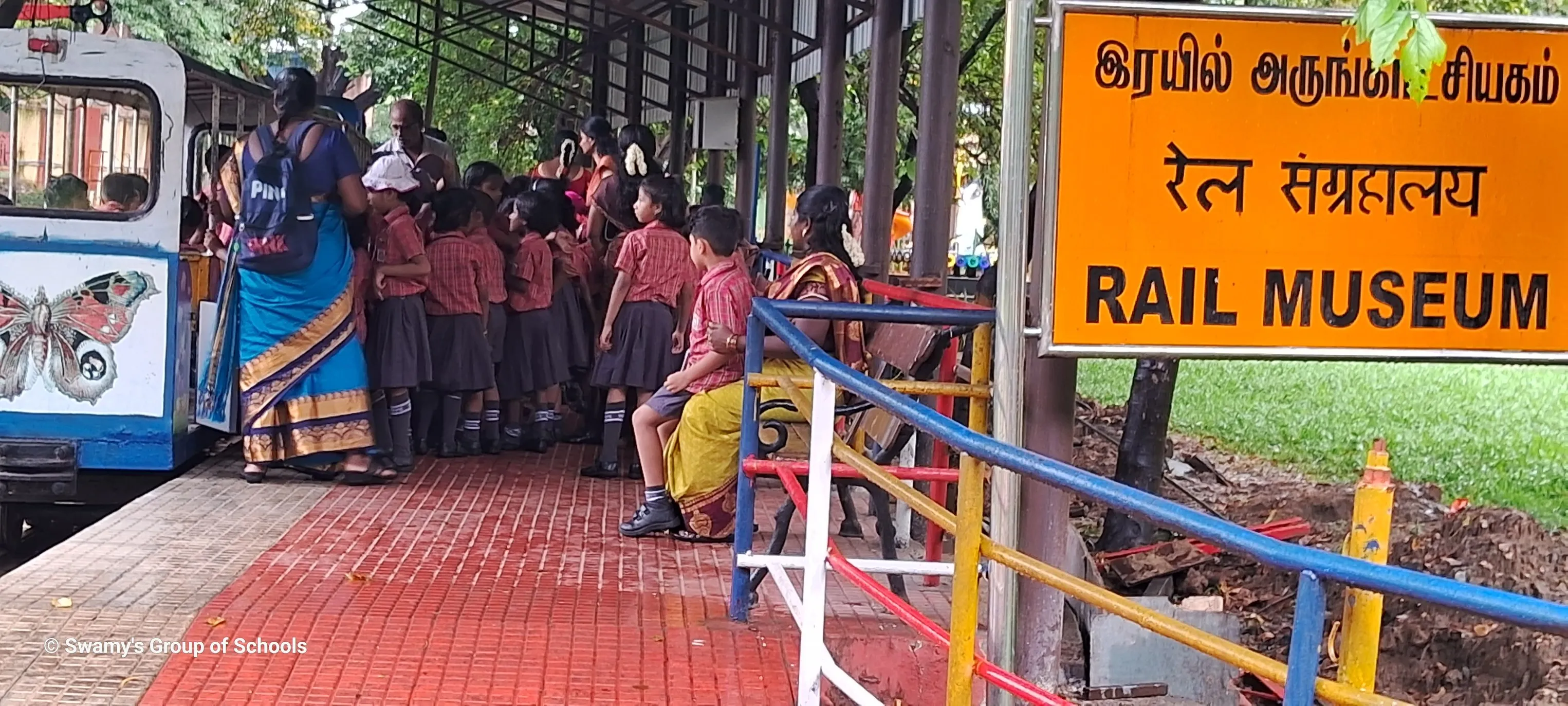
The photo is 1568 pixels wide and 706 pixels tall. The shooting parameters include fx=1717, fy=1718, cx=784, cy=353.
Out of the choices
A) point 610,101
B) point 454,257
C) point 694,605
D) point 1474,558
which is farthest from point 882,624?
point 610,101

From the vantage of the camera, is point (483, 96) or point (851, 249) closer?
point (851, 249)

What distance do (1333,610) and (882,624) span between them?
2005 millimetres

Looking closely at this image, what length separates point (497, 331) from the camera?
8.97 m

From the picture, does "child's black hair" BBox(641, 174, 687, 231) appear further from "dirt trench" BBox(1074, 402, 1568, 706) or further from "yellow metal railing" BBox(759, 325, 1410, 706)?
"yellow metal railing" BBox(759, 325, 1410, 706)

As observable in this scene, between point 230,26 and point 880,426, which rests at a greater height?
point 230,26

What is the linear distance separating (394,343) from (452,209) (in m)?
0.79

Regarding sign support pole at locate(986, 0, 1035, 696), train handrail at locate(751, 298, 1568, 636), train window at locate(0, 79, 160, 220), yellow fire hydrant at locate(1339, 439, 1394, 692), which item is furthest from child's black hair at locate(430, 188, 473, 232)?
yellow fire hydrant at locate(1339, 439, 1394, 692)

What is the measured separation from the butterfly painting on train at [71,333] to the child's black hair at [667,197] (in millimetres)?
2167

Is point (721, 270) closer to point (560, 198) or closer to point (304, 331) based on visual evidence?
point (304, 331)

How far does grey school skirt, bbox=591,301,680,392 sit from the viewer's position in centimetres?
804

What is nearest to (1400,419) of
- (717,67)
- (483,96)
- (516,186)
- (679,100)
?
(516,186)

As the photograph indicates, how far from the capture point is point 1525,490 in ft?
30.3

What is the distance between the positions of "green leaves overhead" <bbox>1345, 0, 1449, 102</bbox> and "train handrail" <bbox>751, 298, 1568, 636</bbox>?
714 millimetres

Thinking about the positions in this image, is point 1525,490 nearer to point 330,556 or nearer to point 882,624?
point 882,624
